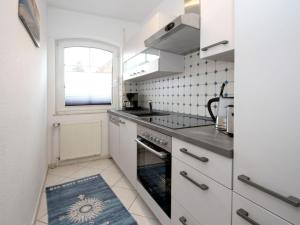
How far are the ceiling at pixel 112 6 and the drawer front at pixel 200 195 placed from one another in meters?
2.30

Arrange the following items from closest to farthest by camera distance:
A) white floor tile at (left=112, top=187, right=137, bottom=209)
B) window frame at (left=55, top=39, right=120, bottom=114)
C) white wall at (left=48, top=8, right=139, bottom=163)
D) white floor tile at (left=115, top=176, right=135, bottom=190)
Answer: white floor tile at (left=112, top=187, right=137, bottom=209) < white floor tile at (left=115, top=176, right=135, bottom=190) < white wall at (left=48, top=8, right=139, bottom=163) < window frame at (left=55, top=39, right=120, bottom=114)

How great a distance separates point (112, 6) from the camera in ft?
8.42

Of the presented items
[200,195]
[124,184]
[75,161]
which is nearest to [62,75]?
[75,161]

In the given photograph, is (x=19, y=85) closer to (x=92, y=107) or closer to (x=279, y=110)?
(x=279, y=110)

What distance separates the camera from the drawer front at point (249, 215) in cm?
64

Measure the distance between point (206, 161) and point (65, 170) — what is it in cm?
240

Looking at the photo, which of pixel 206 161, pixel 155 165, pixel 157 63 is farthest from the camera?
pixel 157 63

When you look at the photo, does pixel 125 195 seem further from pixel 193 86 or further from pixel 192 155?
pixel 193 86

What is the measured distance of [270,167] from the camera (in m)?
0.63

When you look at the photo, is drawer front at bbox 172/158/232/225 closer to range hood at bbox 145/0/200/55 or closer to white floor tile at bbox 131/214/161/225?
white floor tile at bbox 131/214/161/225

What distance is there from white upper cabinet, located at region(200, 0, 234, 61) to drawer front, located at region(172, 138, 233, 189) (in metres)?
0.64

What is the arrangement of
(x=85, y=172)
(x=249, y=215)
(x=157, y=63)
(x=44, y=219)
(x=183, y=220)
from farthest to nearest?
(x=85, y=172) < (x=157, y=63) < (x=44, y=219) < (x=183, y=220) < (x=249, y=215)

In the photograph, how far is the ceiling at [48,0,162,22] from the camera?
96.1 inches

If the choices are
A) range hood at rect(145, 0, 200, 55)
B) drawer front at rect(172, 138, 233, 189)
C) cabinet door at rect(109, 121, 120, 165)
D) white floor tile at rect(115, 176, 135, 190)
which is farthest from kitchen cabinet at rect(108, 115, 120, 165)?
drawer front at rect(172, 138, 233, 189)
